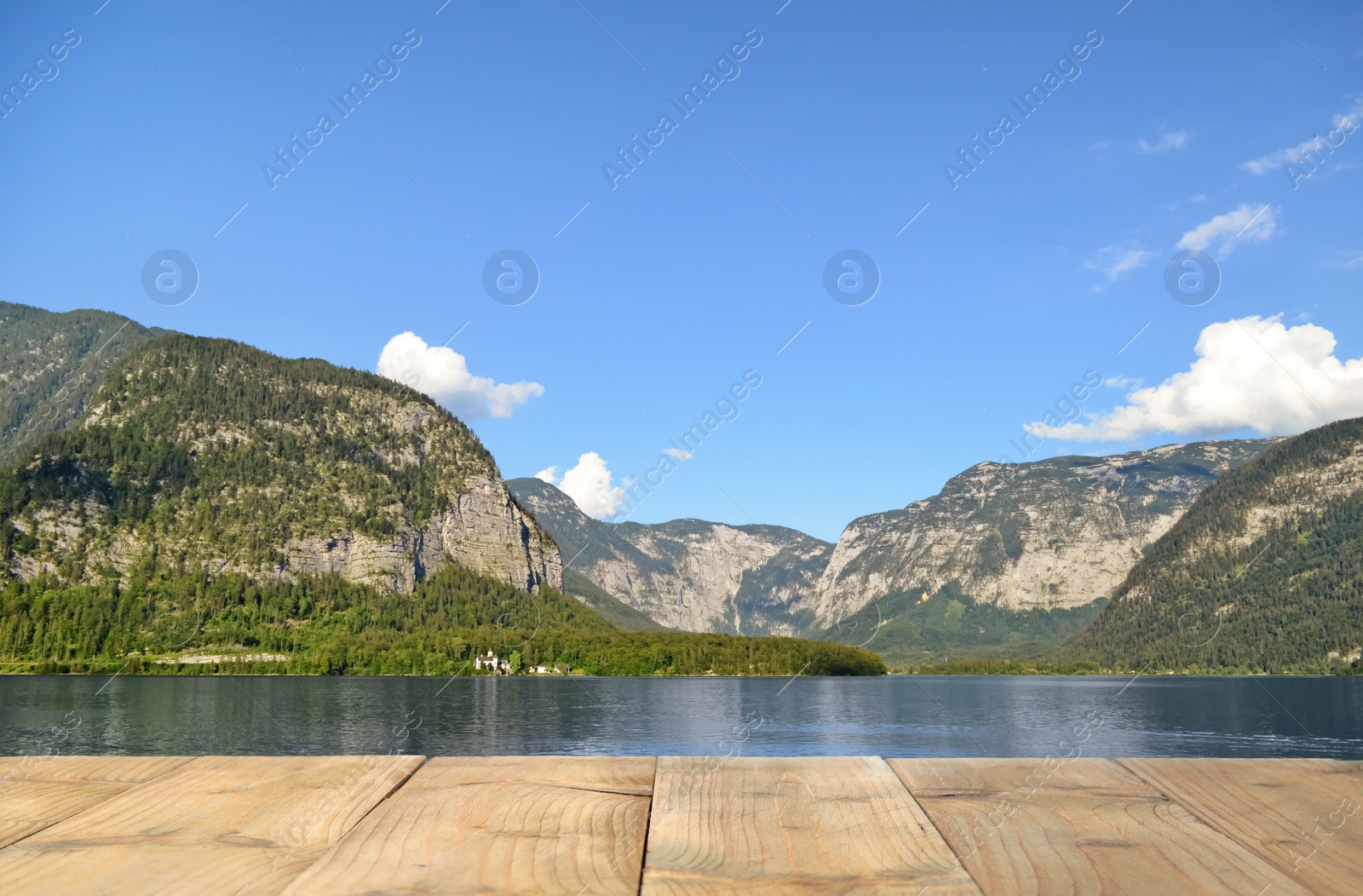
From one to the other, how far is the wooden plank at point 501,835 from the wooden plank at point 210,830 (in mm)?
123

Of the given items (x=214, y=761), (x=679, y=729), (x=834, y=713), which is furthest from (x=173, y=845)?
(x=834, y=713)

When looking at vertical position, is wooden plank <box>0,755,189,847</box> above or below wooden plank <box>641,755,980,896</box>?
above

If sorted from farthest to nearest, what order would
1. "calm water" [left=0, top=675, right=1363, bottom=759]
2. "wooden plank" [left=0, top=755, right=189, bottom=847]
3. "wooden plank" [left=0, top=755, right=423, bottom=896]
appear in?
1. "calm water" [left=0, top=675, right=1363, bottom=759]
2. "wooden plank" [left=0, top=755, right=189, bottom=847]
3. "wooden plank" [left=0, top=755, right=423, bottom=896]

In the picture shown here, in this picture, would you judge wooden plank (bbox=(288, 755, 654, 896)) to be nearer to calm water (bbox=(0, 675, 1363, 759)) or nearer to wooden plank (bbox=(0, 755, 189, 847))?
wooden plank (bbox=(0, 755, 189, 847))

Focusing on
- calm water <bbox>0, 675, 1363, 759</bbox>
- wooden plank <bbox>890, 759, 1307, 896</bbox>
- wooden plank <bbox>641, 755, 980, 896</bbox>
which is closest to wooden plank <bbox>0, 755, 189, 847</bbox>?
wooden plank <bbox>641, 755, 980, 896</bbox>

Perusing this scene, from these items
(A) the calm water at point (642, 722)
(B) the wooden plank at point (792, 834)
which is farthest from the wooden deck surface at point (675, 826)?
(A) the calm water at point (642, 722)

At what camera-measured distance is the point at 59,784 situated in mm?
3455

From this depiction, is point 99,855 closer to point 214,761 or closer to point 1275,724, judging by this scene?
point 214,761

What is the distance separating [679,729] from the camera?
90250 mm

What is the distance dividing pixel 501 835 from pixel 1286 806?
8.61ft

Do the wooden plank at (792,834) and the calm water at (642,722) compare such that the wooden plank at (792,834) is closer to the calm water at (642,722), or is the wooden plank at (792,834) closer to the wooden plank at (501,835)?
the wooden plank at (501,835)

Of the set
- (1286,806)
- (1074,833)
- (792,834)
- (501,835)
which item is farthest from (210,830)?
(1286,806)

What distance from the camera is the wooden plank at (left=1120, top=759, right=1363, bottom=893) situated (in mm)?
2795

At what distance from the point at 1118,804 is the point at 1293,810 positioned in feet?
1.91
